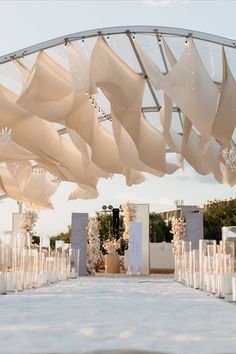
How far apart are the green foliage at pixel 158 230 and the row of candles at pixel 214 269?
1628 inches

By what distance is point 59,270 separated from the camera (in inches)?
719

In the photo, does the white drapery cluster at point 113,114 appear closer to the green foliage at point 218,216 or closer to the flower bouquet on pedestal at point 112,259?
the flower bouquet on pedestal at point 112,259

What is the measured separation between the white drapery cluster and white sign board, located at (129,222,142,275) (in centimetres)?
591

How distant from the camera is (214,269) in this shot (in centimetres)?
1095

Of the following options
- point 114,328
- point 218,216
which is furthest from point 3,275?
point 218,216

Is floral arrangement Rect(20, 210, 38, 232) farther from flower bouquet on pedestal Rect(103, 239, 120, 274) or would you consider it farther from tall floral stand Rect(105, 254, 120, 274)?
tall floral stand Rect(105, 254, 120, 274)

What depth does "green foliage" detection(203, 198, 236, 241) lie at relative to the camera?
5679cm

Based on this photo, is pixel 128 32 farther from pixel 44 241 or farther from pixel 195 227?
pixel 195 227

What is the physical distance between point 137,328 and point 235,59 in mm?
9467

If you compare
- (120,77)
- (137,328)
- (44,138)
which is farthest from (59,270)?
(137,328)

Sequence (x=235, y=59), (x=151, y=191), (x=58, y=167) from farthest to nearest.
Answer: (x=151, y=191) → (x=58, y=167) → (x=235, y=59)

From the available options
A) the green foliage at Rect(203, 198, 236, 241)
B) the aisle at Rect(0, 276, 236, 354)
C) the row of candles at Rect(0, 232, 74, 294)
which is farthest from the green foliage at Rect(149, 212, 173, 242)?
the aisle at Rect(0, 276, 236, 354)

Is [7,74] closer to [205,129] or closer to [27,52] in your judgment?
[27,52]

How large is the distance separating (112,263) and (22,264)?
13.3 meters
